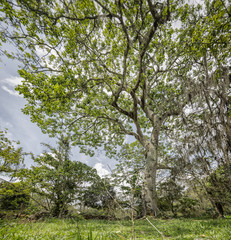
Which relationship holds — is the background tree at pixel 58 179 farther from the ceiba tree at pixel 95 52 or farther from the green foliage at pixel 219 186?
the green foliage at pixel 219 186

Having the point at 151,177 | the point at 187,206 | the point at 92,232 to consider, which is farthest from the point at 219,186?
the point at 92,232

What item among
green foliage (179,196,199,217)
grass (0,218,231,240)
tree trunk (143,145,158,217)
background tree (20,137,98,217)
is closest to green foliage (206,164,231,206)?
grass (0,218,231,240)

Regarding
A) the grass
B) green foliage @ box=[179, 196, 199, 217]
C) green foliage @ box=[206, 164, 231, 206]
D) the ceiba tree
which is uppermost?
the ceiba tree

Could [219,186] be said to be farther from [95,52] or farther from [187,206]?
[95,52]

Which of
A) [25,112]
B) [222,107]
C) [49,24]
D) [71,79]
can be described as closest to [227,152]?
[222,107]

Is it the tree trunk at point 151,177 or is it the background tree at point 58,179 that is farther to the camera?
the background tree at point 58,179

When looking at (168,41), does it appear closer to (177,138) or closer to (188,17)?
(188,17)

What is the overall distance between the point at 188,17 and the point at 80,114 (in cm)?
812

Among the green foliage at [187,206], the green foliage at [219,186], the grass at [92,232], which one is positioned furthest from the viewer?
the green foliage at [187,206]

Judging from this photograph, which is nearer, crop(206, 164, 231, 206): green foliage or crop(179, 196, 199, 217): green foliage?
crop(206, 164, 231, 206): green foliage

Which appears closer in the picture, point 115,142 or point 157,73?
point 157,73

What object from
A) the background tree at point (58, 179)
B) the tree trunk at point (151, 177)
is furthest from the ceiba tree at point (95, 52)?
the background tree at point (58, 179)

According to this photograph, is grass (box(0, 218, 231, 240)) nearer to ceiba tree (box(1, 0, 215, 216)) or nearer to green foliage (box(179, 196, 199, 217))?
ceiba tree (box(1, 0, 215, 216))

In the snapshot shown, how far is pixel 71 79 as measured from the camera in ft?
18.6
